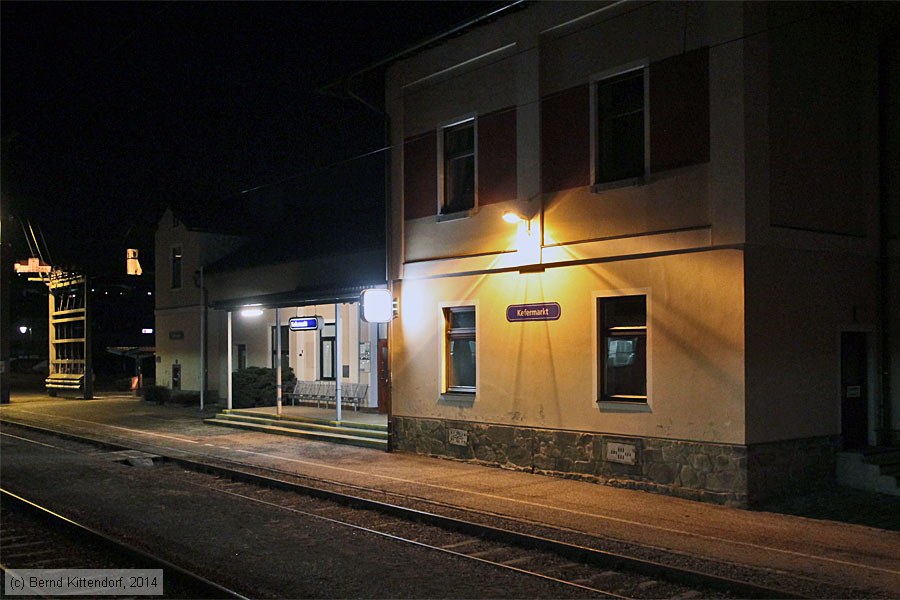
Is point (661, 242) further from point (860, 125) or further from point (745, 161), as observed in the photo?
point (860, 125)

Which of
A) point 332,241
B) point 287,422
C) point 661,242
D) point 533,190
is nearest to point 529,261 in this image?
point 533,190

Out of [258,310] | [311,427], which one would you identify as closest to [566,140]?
[311,427]

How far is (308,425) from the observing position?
19484 mm

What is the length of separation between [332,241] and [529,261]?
12.5m

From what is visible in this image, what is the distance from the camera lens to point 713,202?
11.3 metres

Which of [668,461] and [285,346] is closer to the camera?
[668,461]

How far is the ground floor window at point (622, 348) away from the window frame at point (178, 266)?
22.5 metres

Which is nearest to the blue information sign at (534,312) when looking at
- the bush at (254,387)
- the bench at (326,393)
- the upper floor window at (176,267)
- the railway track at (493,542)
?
the railway track at (493,542)

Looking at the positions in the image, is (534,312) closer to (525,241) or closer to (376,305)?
(525,241)

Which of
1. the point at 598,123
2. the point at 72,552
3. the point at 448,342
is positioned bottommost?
the point at 72,552

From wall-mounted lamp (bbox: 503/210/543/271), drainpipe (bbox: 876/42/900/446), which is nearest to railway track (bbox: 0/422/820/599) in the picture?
wall-mounted lamp (bbox: 503/210/543/271)

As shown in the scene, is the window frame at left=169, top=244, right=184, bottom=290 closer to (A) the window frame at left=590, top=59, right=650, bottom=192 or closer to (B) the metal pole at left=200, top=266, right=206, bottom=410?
(B) the metal pole at left=200, top=266, right=206, bottom=410

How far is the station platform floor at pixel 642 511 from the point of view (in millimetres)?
8258

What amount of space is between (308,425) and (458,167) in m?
7.56
